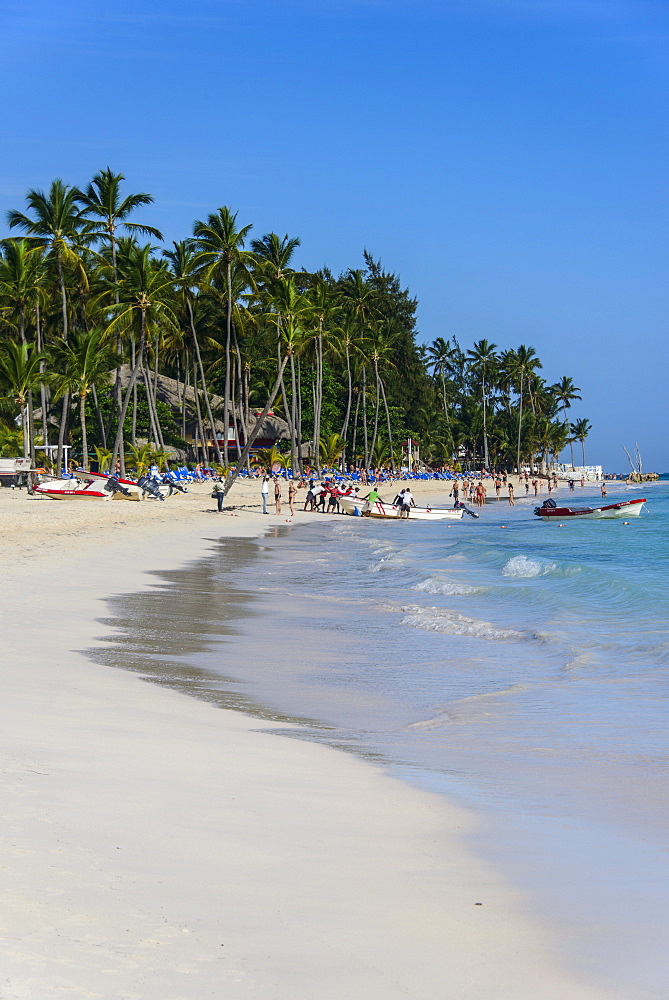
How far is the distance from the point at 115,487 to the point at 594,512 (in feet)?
73.5

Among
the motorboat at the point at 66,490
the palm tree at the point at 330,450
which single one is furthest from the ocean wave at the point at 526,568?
the palm tree at the point at 330,450

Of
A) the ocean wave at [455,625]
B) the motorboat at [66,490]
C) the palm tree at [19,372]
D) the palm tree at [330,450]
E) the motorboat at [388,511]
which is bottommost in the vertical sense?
the ocean wave at [455,625]

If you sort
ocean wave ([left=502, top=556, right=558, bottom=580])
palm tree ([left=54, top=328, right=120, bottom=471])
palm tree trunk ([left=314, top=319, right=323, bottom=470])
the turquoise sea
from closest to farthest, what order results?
the turquoise sea
ocean wave ([left=502, top=556, right=558, bottom=580])
palm tree ([left=54, top=328, right=120, bottom=471])
palm tree trunk ([left=314, top=319, right=323, bottom=470])

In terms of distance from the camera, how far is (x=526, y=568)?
20.0m

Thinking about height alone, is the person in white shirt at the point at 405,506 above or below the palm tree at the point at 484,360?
below

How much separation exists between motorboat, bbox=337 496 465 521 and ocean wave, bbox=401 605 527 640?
1054 inches

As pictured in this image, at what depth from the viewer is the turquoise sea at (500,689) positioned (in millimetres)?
3801

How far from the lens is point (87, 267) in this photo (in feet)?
163

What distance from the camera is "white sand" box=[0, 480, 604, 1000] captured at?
2.74 m

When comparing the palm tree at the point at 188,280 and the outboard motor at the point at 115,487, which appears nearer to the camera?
the outboard motor at the point at 115,487

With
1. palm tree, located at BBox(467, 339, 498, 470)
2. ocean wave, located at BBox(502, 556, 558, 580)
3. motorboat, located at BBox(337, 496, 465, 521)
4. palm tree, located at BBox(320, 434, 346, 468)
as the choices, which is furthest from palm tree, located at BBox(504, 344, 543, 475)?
ocean wave, located at BBox(502, 556, 558, 580)

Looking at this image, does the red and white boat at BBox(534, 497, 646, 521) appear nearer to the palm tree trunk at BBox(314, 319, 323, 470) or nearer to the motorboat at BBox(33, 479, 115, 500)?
the palm tree trunk at BBox(314, 319, 323, 470)

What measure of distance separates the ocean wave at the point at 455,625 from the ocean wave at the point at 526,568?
6.36 metres

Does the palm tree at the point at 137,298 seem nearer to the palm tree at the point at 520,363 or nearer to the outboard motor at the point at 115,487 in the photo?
the outboard motor at the point at 115,487
